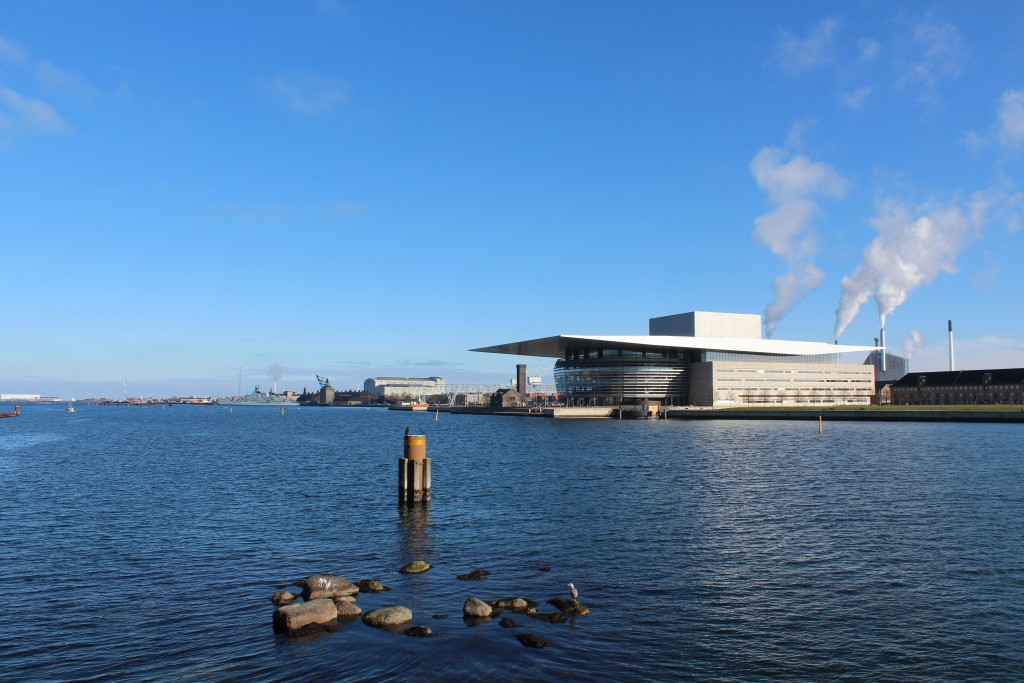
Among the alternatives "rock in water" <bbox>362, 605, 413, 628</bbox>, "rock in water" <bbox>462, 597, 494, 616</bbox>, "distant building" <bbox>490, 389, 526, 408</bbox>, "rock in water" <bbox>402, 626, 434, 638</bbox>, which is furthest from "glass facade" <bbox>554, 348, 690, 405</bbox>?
"rock in water" <bbox>402, 626, 434, 638</bbox>

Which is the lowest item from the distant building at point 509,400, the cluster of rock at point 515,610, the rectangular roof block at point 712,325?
the cluster of rock at point 515,610

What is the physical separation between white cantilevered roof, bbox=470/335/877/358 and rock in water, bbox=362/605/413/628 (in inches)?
5045

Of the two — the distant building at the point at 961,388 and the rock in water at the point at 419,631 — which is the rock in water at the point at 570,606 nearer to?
the rock in water at the point at 419,631

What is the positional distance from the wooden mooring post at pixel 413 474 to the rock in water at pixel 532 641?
15961mm

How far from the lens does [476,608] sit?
15.2 m

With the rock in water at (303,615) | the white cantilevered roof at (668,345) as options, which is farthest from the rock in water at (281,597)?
the white cantilevered roof at (668,345)

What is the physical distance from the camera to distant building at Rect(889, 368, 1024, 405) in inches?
6058

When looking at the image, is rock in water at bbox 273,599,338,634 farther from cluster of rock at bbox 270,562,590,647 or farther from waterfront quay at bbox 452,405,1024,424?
waterfront quay at bbox 452,405,1024,424

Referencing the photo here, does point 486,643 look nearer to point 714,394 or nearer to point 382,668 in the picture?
point 382,668

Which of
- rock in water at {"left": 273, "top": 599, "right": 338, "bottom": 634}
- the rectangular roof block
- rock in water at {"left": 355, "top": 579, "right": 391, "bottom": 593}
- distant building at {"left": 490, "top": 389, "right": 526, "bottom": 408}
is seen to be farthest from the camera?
distant building at {"left": 490, "top": 389, "right": 526, "bottom": 408}

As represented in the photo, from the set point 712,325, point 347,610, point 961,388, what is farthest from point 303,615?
point 961,388

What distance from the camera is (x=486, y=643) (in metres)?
13.7

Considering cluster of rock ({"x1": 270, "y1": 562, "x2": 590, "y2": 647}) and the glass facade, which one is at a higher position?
the glass facade

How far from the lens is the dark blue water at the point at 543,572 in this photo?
13008mm
